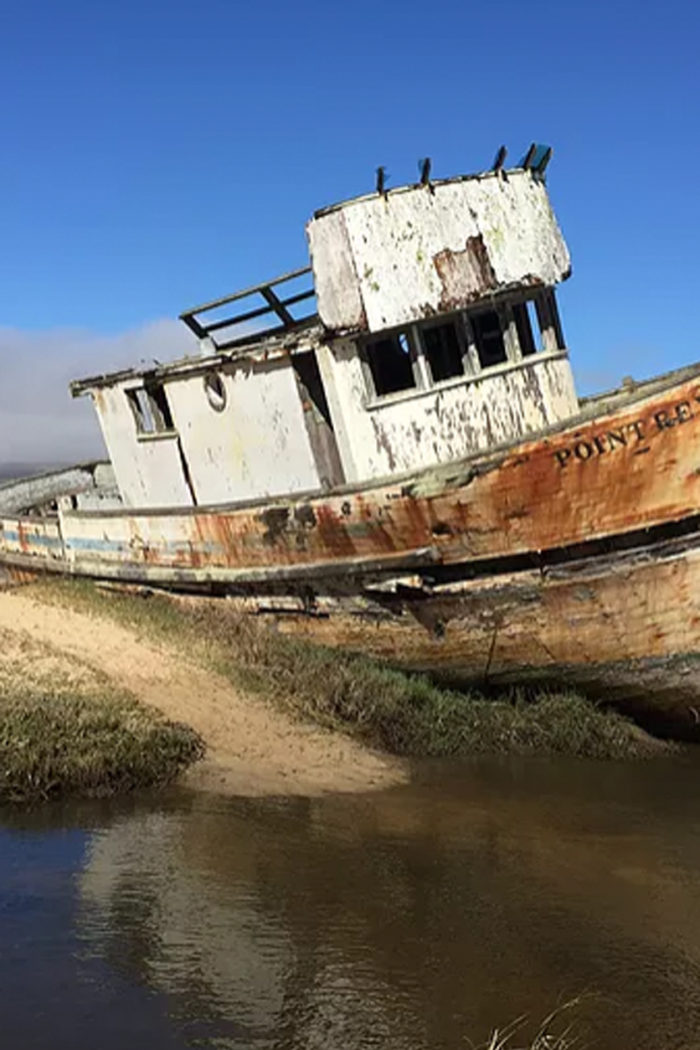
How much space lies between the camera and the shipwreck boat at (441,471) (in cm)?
807

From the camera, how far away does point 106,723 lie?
A: 672 centimetres

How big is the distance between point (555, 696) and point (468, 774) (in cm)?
147

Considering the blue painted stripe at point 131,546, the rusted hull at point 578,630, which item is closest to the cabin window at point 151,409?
the blue painted stripe at point 131,546

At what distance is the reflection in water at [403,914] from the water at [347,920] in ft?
0.04

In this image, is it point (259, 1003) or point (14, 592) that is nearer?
point (259, 1003)

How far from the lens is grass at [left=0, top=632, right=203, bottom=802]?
616cm

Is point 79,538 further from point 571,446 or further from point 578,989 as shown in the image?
point 578,989

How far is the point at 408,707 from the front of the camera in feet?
27.8

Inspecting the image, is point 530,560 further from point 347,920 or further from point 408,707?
point 347,920

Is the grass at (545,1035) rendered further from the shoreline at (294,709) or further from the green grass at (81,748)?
A: the green grass at (81,748)

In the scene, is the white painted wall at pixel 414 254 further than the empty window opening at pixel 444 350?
No

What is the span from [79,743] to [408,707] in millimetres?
2936

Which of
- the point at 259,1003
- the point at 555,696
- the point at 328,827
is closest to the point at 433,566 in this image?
the point at 555,696

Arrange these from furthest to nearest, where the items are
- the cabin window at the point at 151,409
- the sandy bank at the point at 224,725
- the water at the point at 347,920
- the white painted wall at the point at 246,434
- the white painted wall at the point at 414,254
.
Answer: the cabin window at the point at 151,409
the white painted wall at the point at 246,434
the white painted wall at the point at 414,254
the sandy bank at the point at 224,725
the water at the point at 347,920
